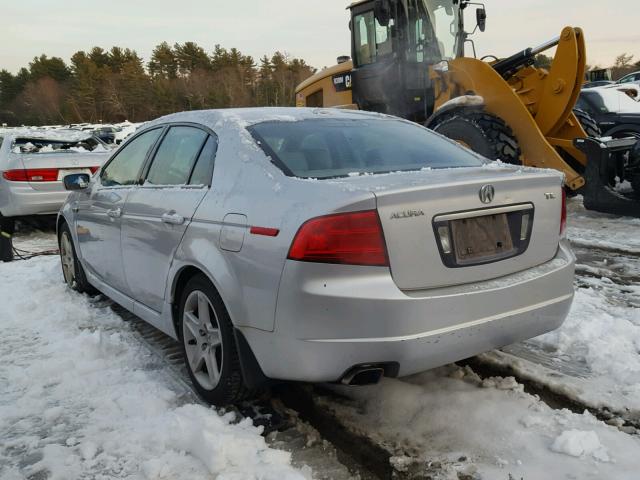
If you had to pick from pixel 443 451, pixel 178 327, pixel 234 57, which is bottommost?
pixel 443 451

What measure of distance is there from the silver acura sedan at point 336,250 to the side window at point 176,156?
0.05 feet

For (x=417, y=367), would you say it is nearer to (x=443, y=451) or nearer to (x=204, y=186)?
(x=443, y=451)

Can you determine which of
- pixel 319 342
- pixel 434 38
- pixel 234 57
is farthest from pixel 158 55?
pixel 319 342

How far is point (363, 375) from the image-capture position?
Answer: 240 centimetres

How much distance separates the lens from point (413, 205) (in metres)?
2.39

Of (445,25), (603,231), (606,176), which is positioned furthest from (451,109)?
(603,231)

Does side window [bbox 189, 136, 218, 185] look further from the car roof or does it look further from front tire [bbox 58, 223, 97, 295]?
front tire [bbox 58, 223, 97, 295]

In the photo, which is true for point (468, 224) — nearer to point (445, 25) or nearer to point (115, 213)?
point (115, 213)

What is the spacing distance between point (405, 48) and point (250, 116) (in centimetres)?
585

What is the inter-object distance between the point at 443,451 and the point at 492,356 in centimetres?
110

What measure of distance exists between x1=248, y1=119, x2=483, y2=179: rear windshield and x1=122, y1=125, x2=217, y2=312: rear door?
1.34 ft

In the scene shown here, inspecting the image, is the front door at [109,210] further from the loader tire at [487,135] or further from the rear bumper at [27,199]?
the loader tire at [487,135]

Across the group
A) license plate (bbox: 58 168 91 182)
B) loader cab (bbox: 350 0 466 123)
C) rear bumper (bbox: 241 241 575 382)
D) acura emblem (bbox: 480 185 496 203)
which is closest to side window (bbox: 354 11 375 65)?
loader cab (bbox: 350 0 466 123)

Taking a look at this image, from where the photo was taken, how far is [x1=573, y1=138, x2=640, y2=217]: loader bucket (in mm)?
6820
